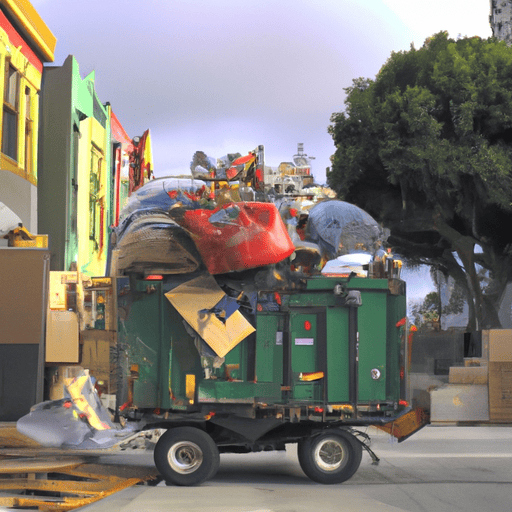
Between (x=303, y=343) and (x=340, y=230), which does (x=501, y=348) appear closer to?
(x=340, y=230)

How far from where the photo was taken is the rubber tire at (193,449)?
786 cm

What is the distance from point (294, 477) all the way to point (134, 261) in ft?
10.2

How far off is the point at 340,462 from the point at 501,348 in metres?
6.92

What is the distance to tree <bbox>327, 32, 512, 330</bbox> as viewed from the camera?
19.9 metres

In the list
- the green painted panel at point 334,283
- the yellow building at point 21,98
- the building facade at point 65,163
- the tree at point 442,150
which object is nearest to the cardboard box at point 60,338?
the yellow building at point 21,98

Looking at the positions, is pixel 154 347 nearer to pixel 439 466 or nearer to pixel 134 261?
pixel 134 261

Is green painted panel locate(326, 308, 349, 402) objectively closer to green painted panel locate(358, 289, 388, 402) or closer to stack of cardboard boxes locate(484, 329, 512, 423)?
green painted panel locate(358, 289, 388, 402)

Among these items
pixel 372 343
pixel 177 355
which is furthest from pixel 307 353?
pixel 177 355

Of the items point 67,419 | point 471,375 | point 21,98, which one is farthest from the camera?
point 471,375

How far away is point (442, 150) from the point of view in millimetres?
19938

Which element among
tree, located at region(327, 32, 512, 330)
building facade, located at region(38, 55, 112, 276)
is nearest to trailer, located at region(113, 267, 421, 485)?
building facade, located at region(38, 55, 112, 276)

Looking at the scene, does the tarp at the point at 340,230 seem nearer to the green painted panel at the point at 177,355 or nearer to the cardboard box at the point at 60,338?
the green painted panel at the point at 177,355

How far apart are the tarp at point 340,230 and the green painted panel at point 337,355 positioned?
34.3 inches

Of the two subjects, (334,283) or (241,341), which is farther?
(334,283)
